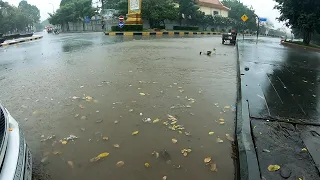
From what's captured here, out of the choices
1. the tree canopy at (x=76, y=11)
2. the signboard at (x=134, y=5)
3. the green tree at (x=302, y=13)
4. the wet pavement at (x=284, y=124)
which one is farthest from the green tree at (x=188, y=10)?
the wet pavement at (x=284, y=124)

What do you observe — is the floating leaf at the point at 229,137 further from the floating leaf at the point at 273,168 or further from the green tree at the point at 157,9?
the green tree at the point at 157,9

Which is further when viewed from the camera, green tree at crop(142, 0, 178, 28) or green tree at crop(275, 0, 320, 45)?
green tree at crop(142, 0, 178, 28)

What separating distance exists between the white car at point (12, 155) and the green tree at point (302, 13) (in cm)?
2311

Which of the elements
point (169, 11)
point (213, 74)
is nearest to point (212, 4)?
point (169, 11)

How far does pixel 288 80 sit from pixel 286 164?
16.1 ft

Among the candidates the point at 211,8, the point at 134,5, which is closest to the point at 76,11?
the point at 134,5

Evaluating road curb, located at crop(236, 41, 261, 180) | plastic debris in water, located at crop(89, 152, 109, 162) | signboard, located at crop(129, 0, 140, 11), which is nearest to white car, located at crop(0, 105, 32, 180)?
plastic debris in water, located at crop(89, 152, 109, 162)

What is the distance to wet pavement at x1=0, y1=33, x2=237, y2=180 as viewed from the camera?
3086 millimetres

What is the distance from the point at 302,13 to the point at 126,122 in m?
22.0

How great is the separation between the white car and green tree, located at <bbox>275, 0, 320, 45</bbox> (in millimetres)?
23114

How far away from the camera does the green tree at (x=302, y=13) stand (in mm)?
19953

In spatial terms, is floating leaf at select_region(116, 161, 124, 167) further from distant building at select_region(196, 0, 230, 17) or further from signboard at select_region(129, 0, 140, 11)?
distant building at select_region(196, 0, 230, 17)

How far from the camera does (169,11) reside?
4225 centimetres

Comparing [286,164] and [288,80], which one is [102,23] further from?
[286,164]
